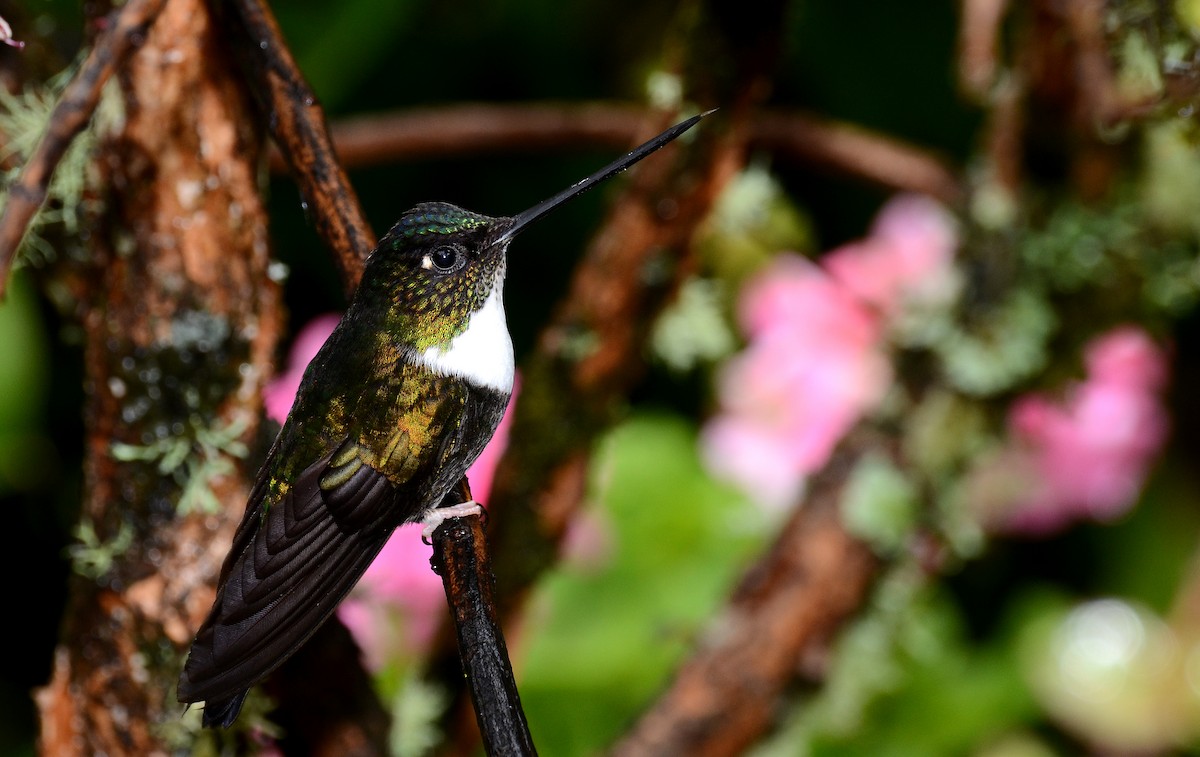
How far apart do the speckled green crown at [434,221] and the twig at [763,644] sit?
66 cm

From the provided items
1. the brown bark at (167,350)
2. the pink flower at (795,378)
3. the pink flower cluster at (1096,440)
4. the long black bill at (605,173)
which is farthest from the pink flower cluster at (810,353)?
the long black bill at (605,173)

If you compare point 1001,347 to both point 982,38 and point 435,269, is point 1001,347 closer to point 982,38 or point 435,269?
point 982,38

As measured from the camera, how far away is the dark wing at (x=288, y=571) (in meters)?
0.47

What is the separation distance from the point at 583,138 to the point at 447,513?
2.63 feet

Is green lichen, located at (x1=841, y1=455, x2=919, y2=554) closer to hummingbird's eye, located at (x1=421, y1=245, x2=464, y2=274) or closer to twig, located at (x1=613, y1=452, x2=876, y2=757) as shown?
twig, located at (x1=613, y1=452, x2=876, y2=757)

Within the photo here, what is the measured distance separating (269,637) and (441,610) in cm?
64

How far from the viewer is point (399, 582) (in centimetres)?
112

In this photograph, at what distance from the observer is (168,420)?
0.69 metres

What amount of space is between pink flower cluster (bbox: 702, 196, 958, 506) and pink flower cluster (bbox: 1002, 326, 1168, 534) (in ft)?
0.66

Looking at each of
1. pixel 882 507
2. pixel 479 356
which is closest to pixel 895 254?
pixel 882 507

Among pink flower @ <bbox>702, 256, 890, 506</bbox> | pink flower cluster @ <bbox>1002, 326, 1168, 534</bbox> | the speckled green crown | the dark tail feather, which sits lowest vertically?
the dark tail feather

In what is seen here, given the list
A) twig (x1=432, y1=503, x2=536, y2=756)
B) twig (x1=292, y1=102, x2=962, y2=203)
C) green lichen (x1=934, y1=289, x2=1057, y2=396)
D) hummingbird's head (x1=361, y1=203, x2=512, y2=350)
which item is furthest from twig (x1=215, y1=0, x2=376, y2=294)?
green lichen (x1=934, y1=289, x2=1057, y2=396)

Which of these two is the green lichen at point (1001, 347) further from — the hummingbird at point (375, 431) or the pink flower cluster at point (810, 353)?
the hummingbird at point (375, 431)

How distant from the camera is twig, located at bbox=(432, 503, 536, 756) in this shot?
0.46m
